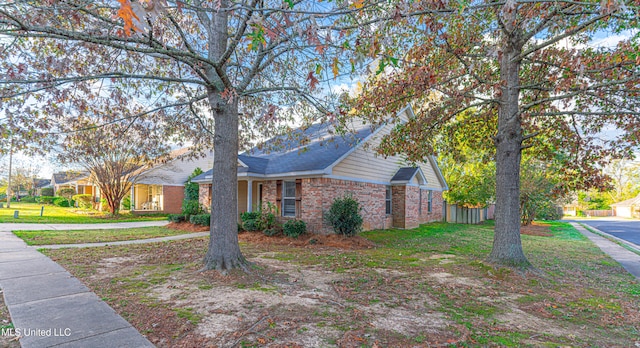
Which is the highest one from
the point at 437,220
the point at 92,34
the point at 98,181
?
the point at 92,34

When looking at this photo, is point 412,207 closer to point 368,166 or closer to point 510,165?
point 368,166

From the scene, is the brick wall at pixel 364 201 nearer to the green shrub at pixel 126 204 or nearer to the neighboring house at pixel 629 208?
the green shrub at pixel 126 204

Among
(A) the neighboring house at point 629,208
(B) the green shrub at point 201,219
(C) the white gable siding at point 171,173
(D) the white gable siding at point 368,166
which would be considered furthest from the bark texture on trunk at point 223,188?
(A) the neighboring house at point 629,208

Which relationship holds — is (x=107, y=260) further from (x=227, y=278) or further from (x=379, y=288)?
(x=379, y=288)

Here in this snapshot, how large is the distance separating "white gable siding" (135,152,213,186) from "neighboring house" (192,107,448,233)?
7.16 metres

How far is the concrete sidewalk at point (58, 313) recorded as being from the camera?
3547mm

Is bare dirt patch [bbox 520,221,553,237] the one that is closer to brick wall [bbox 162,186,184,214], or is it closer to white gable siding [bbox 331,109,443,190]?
white gable siding [bbox 331,109,443,190]

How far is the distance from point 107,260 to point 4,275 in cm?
191

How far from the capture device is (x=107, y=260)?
309 inches

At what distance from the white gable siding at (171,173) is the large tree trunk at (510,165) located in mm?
19130

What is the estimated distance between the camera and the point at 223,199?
21.9 feet

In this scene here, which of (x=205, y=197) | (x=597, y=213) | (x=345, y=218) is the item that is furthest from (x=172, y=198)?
(x=597, y=213)

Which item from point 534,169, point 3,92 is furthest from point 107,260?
point 534,169

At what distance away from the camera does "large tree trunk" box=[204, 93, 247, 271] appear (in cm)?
668
